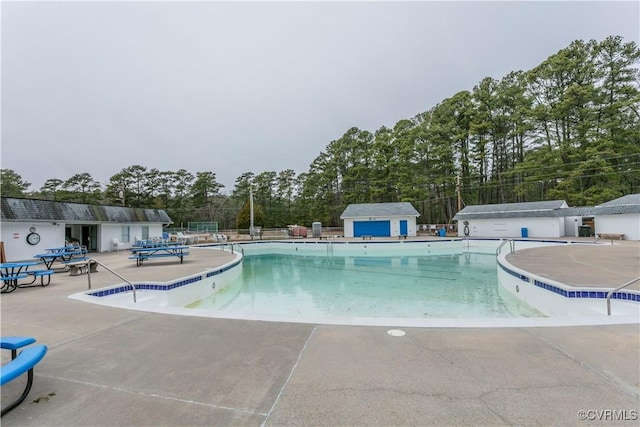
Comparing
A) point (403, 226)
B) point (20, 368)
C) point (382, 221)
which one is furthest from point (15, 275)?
point (403, 226)

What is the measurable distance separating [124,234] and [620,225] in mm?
33735

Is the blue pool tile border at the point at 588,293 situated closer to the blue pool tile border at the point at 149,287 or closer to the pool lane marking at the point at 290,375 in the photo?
the pool lane marking at the point at 290,375

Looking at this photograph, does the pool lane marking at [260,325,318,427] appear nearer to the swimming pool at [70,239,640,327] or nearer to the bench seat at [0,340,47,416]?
the swimming pool at [70,239,640,327]

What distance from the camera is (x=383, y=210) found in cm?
2847

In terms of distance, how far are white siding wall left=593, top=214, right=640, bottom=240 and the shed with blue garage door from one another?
42.6 feet

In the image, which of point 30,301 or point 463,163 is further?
point 463,163

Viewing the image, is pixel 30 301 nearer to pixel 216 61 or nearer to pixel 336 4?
pixel 336 4

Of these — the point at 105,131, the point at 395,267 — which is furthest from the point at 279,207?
the point at 395,267

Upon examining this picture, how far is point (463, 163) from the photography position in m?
33.2

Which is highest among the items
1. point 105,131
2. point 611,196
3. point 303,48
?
point 303,48

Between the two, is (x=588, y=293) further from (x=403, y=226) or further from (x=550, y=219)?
(x=403, y=226)

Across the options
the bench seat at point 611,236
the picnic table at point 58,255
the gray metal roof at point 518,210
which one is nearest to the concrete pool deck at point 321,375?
the picnic table at point 58,255

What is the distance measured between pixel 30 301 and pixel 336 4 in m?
15.8

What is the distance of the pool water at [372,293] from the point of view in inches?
279
